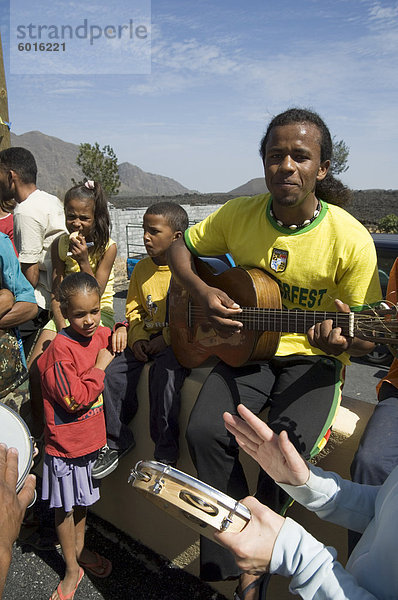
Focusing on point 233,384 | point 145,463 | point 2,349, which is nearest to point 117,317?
point 2,349

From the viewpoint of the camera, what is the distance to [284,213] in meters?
2.17

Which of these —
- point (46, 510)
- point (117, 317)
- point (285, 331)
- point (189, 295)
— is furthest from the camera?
point (117, 317)

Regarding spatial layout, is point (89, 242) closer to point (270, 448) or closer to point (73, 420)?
→ point (73, 420)

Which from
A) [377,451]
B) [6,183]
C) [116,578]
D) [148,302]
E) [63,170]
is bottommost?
[116,578]

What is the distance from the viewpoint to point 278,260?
7.07ft

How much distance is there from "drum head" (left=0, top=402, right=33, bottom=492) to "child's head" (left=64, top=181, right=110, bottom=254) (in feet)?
5.41

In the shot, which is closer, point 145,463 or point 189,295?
point 145,463

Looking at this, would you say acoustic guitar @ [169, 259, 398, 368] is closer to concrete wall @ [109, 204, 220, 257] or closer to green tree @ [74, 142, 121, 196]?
concrete wall @ [109, 204, 220, 257]

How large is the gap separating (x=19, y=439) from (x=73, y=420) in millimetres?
596

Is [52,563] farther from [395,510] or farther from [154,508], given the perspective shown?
[395,510]

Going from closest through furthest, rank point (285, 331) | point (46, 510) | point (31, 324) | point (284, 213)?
point (285, 331), point (284, 213), point (46, 510), point (31, 324)

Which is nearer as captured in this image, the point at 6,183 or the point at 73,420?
the point at 73,420

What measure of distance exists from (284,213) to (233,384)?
0.86m

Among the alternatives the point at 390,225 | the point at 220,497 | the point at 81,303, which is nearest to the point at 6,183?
the point at 81,303
